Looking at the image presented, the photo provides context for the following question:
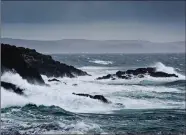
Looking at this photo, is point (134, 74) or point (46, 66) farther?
point (134, 74)

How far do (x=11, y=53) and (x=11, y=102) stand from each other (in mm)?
8787

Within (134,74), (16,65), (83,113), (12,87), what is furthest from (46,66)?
(83,113)

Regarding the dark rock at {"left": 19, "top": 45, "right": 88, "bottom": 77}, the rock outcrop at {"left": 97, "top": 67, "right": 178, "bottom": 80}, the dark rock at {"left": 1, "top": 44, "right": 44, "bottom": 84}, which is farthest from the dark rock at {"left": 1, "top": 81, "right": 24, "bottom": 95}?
the rock outcrop at {"left": 97, "top": 67, "right": 178, "bottom": 80}

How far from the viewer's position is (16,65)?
33.1 meters

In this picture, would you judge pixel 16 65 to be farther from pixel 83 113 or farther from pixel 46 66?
pixel 46 66

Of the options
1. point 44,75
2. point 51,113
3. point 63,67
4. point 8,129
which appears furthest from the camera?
point 63,67

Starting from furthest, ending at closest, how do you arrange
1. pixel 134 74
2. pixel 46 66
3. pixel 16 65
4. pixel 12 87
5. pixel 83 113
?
1. pixel 134 74
2. pixel 46 66
3. pixel 16 65
4. pixel 12 87
5. pixel 83 113

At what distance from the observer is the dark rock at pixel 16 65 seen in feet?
106

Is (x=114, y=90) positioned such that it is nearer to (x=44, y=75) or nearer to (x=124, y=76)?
(x=44, y=75)

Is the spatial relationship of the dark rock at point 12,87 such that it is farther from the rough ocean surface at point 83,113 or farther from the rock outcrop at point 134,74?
the rock outcrop at point 134,74

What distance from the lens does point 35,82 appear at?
33.3 meters

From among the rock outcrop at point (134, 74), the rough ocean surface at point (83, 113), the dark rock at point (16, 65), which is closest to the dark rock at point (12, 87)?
the rough ocean surface at point (83, 113)

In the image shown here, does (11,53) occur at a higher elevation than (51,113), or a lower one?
higher

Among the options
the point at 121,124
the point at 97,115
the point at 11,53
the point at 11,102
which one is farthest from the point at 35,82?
the point at 121,124
